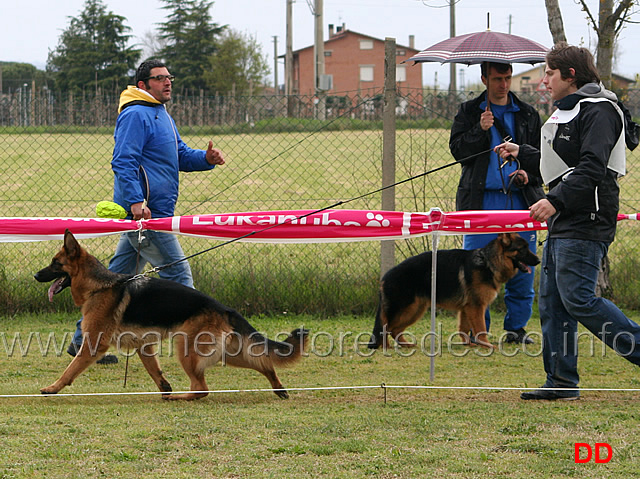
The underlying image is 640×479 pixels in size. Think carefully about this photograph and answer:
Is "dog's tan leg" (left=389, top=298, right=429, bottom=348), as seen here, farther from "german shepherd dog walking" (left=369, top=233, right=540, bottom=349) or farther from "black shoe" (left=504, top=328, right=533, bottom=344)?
"black shoe" (left=504, top=328, right=533, bottom=344)

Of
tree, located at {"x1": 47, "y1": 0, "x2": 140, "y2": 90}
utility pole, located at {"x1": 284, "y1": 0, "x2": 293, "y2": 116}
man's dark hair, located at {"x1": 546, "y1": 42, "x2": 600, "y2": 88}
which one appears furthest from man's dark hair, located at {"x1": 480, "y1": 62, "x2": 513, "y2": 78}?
tree, located at {"x1": 47, "y1": 0, "x2": 140, "y2": 90}

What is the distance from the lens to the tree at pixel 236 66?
50.1 meters

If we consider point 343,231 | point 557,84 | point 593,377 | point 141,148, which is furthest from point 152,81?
point 593,377

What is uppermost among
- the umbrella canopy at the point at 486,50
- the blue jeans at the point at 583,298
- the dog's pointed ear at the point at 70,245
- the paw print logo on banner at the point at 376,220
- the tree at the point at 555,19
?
the tree at the point at 555,19

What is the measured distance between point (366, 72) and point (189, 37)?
22.3 m

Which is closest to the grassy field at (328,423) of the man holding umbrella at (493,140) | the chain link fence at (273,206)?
the man holding umbrella at (493,140)

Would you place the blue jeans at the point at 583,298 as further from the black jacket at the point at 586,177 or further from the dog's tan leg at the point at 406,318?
the dog's tan leg at the point at 406,318

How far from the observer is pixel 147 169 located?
550 centimetres

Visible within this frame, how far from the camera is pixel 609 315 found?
13.9ft

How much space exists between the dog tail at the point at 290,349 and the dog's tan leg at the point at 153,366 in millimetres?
768

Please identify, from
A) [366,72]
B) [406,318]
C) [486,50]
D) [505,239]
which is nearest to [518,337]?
[505,239]

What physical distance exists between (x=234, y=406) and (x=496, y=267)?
2.68 m

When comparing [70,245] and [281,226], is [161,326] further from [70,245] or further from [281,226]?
[281,226]

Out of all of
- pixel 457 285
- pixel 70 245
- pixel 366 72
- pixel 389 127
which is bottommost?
pixel 457 285
